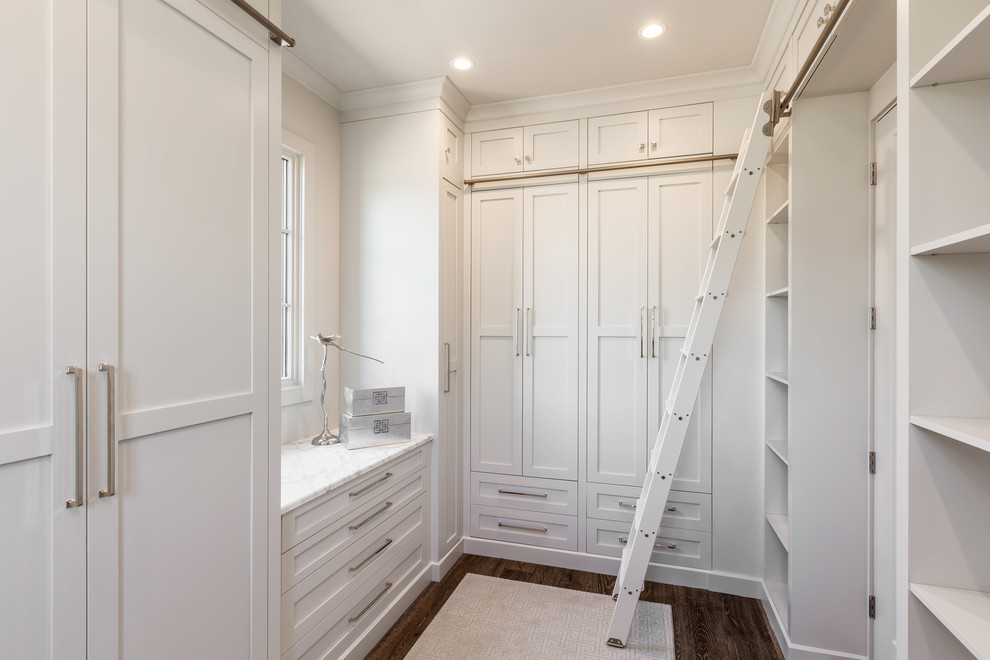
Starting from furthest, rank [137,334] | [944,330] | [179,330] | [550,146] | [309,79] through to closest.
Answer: [550,146] < [309,79] < [179,330] < [137,334] < [944,330]

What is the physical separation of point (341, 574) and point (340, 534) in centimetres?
16

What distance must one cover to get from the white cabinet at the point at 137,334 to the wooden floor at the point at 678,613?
40.2 inches

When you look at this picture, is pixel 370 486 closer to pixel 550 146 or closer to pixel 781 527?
pixel 781 527

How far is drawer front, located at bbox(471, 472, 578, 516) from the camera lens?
290cm

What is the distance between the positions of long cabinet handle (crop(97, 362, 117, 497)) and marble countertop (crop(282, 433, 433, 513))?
2.08ft

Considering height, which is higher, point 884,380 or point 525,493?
point 884,380

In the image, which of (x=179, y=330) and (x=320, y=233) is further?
(x=320, y=233)

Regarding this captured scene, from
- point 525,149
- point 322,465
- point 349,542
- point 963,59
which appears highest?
point 525,149

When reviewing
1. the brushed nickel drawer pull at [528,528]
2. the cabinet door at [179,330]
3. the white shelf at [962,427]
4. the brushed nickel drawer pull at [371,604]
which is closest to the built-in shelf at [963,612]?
the white shelf at [962,427]

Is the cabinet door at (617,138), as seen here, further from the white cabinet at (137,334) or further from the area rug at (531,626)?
the area rug at (531,626)

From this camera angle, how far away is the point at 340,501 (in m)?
1.96

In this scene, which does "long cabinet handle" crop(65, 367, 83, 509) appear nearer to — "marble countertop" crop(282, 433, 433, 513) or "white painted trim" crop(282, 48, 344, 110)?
"marble countertop" crop(282, 433, 433, 513)

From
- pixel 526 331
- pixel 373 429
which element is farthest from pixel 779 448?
pixel 373 429

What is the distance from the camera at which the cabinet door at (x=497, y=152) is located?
2.98 metres
